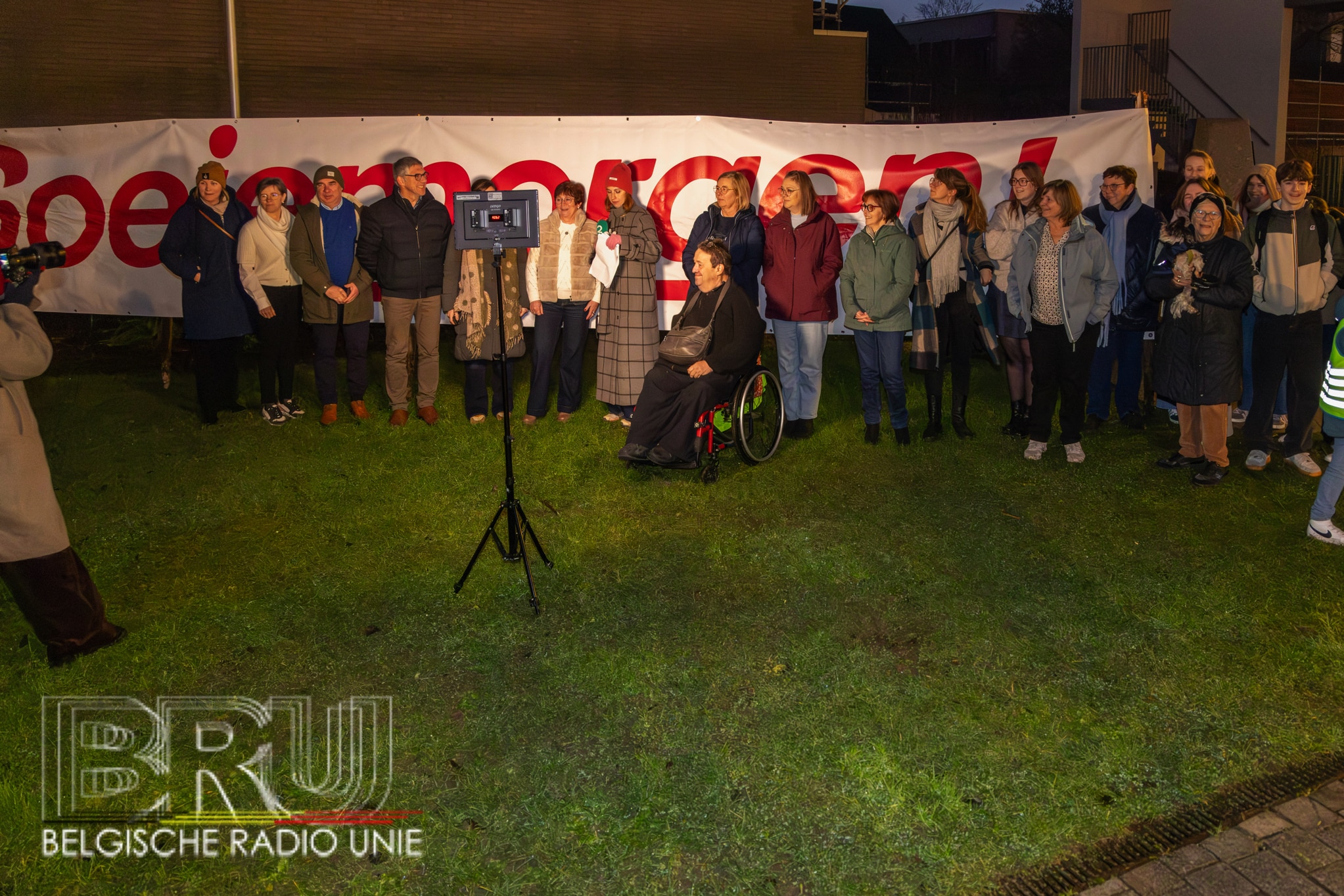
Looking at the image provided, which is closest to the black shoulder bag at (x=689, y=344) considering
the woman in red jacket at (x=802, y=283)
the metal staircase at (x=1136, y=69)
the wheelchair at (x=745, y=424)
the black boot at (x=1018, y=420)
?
the wheelchair at (x=745, y=424)

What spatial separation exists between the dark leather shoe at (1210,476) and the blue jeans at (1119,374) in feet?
4.97

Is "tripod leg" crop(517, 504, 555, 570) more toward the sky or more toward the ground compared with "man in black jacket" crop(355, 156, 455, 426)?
more toward the ground

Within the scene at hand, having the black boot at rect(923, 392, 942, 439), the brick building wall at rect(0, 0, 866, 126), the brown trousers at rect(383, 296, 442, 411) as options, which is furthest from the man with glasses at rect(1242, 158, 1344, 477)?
the brick building wall at rect(0, 0, 866, 126)

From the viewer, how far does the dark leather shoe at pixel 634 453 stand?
24.6 ft

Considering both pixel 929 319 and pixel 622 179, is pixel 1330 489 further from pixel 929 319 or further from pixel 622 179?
pixel 622 179

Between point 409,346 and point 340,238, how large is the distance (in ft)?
3.36

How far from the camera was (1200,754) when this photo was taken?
4.25m

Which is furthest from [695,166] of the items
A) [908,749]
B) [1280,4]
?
[1280,4]

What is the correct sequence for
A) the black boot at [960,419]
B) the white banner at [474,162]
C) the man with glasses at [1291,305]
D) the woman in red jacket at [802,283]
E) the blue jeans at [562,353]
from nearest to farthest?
the man with glasses at [1291,305] < the woman in red jacket at [802,283] < the black boot at [960,419] < the blue jeans at [562,353] < the white banner at [474,162]

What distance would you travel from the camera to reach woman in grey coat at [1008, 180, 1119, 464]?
7594 mm

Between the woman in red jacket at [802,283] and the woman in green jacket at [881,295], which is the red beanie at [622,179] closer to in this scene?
the woman in red jacket at [802,283]

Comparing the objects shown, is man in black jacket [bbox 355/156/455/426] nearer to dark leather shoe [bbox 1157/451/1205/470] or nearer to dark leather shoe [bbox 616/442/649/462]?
dark leather shoe [bbox 616/442/649/462]

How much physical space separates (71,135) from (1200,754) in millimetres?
11011

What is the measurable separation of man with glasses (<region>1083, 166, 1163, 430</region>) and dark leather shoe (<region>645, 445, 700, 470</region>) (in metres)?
3.24
